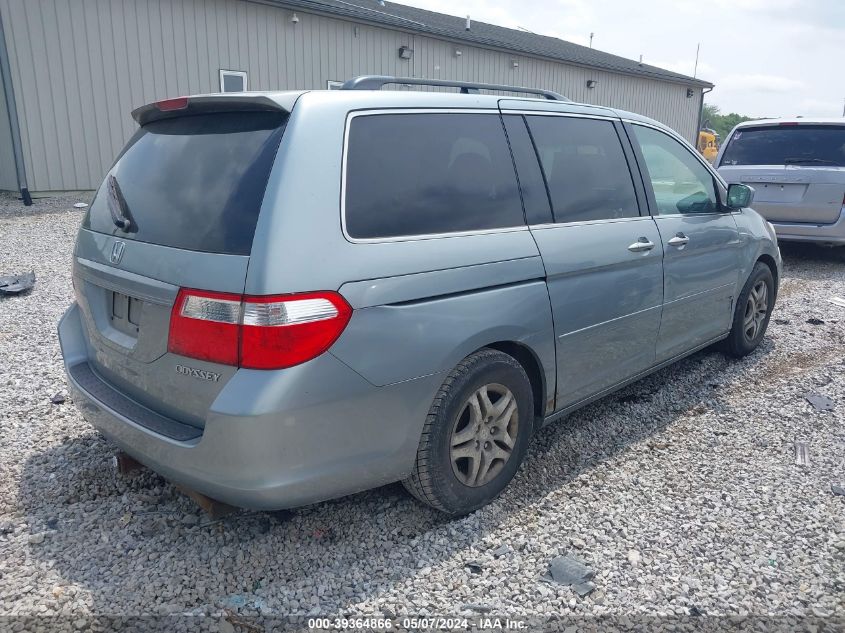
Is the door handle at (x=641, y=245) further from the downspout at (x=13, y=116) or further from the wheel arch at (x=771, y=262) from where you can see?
the downspout at (x=13, y=116)

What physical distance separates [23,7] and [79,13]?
0.82m

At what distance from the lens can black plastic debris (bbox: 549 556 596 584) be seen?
8.85ft

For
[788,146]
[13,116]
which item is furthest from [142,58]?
[788,146]

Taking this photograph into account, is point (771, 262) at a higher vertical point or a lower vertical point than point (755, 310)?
higher

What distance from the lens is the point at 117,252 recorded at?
283 centimetres

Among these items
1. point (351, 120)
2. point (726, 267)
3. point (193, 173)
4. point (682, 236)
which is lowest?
point (726, 267)

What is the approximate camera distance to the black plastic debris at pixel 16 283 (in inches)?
258

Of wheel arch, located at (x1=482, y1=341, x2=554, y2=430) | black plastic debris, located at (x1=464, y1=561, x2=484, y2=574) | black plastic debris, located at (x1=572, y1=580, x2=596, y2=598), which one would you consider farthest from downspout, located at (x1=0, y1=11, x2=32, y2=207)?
black plastic debris, located at (x1=572, y1=580, x2=596, y2=598)

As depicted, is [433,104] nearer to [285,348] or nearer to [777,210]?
[285,348]

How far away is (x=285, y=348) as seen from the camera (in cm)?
233

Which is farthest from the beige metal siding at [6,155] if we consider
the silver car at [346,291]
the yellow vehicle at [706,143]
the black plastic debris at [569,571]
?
the yellow vehicle at [706,143]

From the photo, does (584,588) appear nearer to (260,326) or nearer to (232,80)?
(260,326)

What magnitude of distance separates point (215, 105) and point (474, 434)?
1.77m

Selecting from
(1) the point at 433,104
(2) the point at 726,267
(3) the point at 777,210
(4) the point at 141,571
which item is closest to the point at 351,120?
(1) the point at 433,104
